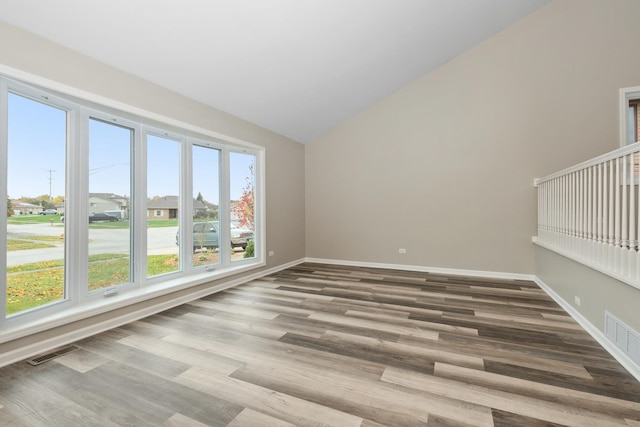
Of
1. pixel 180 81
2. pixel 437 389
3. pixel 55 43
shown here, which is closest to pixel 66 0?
pixel 55 43

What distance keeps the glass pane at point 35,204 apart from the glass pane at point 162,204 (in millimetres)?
858

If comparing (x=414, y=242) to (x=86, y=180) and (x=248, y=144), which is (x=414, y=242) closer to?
(x=248, y=144)

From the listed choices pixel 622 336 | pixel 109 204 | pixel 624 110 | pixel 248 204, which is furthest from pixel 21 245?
pixel 624 110

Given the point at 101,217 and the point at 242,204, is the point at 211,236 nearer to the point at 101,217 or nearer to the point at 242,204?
the point at 242,204

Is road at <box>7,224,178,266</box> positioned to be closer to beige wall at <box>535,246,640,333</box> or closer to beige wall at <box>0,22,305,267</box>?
beige wall at <box>0,22,305,267</box>

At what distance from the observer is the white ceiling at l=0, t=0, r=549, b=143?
7.55ft

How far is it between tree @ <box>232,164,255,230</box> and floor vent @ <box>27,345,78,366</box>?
263cm

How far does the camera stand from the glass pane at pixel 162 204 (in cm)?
340

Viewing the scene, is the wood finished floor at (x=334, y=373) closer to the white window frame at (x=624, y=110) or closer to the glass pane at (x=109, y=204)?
the glass pane at (x=109, y=204)

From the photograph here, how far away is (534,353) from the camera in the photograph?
Answer: 213 centimetres

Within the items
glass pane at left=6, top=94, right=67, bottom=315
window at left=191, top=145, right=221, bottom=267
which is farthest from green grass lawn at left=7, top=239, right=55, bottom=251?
window at left=191, top=145, right=221, bottom=267

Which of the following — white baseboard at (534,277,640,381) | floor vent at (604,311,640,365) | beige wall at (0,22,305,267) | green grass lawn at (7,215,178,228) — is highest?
beige wall at (0,22,305,267)

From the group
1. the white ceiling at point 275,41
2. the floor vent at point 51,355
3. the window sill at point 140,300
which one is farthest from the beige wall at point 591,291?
the floor vent at point 51,355

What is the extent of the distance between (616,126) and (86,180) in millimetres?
6663
